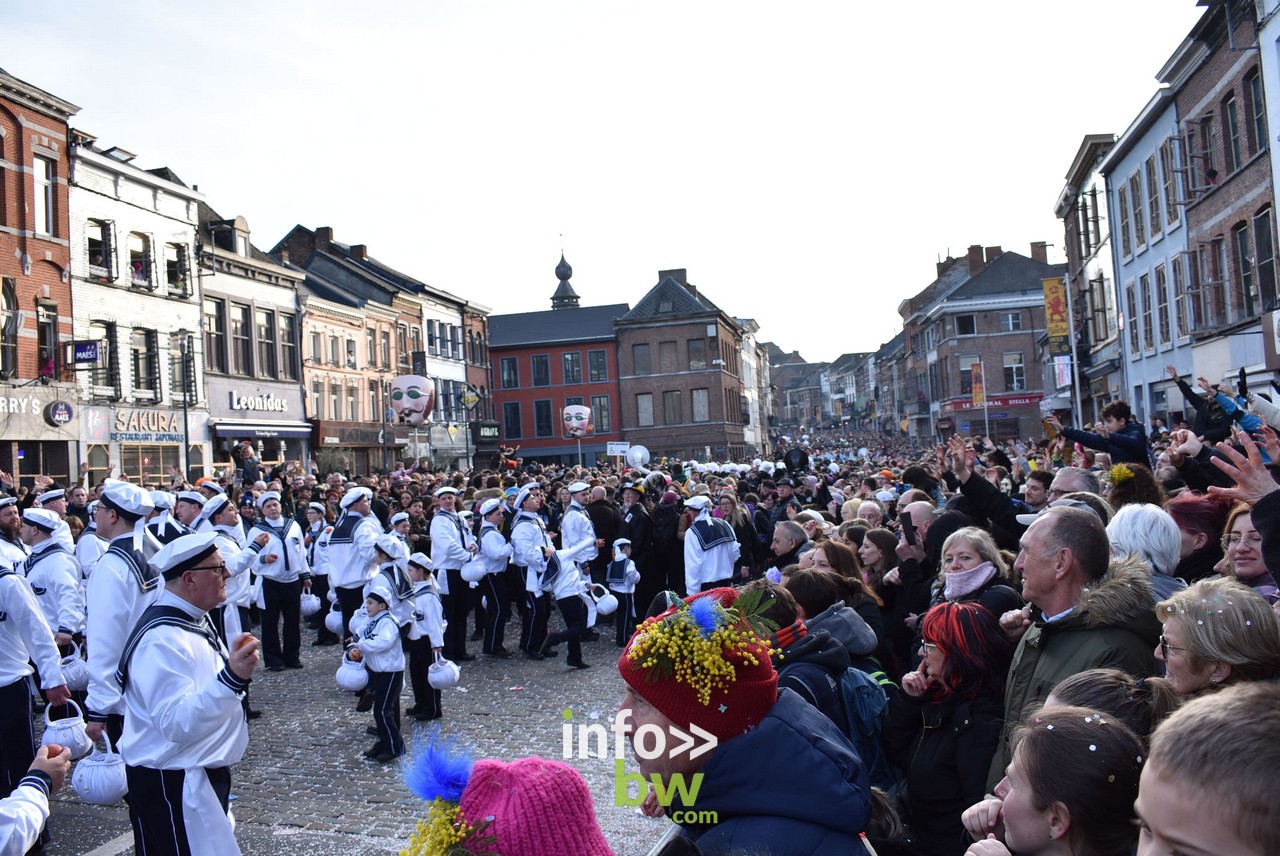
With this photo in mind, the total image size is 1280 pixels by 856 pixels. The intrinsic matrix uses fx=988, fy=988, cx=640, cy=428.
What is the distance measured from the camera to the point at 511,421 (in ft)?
220

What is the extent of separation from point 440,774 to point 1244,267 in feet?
80.5

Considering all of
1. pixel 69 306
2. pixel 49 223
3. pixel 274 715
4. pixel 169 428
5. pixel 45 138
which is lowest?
pixel 274 715

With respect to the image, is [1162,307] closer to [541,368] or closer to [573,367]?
[573,367]

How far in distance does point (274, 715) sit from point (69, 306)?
2077 cm

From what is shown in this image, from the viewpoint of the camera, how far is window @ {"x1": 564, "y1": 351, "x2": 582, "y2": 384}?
6700cm

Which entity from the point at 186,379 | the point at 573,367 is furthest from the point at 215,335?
the point at 573,367

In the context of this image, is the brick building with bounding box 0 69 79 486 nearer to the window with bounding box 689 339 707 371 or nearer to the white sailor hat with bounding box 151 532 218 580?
the white sailor hat with bounding box 151 532 218 580

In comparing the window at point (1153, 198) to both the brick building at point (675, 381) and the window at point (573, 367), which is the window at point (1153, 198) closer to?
the brick building at point (675, 381)

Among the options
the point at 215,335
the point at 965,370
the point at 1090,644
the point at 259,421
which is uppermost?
the point at 215,335

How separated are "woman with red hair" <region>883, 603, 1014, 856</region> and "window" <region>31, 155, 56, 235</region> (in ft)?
89.9

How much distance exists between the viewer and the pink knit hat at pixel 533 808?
199cm

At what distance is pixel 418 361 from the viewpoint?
4769 cm

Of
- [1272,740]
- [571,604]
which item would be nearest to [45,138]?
[571,604]

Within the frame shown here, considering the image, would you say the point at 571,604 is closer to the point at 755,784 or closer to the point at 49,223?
the point at 755,784
